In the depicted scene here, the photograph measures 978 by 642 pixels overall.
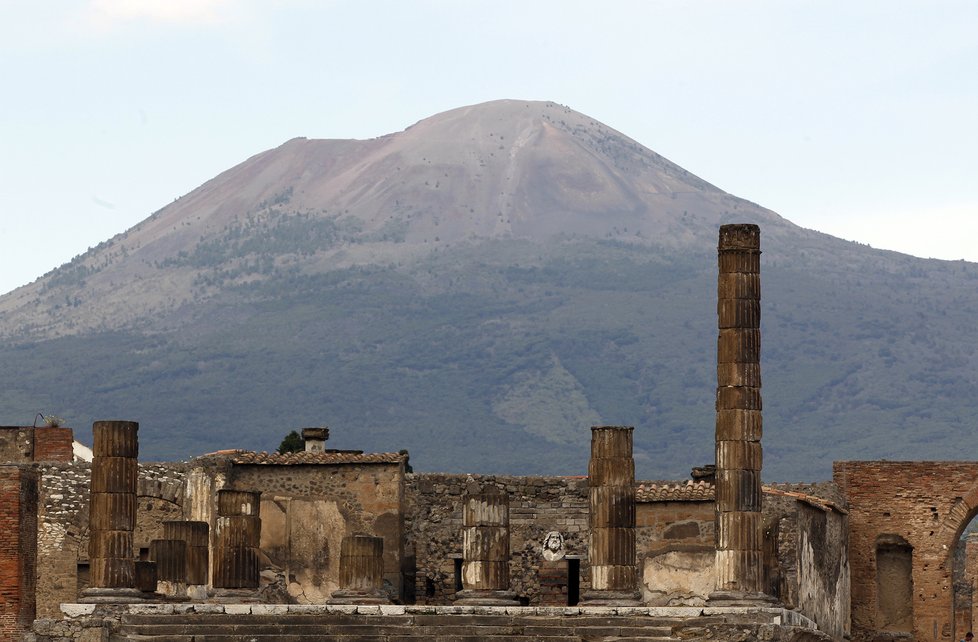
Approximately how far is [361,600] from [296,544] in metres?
7.58

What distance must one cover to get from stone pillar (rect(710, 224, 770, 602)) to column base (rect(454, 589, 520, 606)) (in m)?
4.13

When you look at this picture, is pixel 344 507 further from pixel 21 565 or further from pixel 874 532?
pixel 874 532

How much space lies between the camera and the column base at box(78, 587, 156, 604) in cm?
4512

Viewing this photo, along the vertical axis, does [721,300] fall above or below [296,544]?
above

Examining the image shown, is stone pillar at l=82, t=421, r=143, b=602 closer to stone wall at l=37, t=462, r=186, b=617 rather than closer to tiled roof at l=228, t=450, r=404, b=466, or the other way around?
tiled roof at l=228, t=450, r=404, b=466

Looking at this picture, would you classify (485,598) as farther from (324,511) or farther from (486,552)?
(324,511)

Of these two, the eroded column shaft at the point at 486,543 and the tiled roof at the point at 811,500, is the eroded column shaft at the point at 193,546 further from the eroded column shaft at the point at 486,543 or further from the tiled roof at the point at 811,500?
the tiled roof at the point at 811,500

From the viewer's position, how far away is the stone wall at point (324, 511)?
173 feet

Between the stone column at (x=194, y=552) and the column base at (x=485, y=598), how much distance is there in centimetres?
590

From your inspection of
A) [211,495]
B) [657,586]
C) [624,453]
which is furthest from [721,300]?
[211,495]

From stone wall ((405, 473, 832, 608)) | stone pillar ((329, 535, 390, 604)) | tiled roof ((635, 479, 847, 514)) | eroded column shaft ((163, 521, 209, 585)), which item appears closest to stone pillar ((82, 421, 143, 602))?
eroded column shaft ((163, 521, 209, 585))

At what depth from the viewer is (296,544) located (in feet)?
174

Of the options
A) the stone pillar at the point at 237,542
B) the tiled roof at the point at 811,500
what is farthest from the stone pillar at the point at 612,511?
the tiled roof at the point at 811,500

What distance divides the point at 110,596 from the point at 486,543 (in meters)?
6.79
